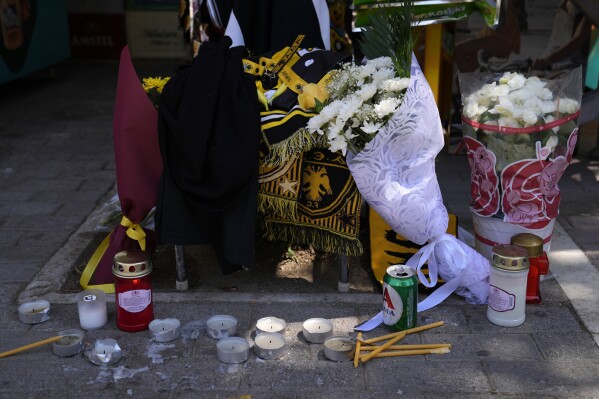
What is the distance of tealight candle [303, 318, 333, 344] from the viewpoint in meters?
3.34

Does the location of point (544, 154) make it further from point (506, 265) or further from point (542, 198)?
point (506, 265)

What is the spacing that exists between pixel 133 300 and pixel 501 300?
164 cm

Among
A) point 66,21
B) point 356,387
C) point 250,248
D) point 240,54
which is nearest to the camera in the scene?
point 356,387

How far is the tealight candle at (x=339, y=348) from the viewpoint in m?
3.18

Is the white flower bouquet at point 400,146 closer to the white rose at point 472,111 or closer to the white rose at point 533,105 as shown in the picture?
the white rose at point 472,111

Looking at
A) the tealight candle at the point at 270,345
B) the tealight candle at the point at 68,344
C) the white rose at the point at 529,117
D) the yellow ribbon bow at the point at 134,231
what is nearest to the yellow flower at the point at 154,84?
the yellow ribbon bow at the point at 134,231

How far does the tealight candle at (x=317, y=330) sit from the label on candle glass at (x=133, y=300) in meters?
0.74

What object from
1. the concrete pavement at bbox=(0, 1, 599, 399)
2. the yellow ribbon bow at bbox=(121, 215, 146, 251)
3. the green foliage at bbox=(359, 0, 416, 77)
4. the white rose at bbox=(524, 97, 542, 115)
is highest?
the green foliage at bbox=(359, 0, 416, 77)

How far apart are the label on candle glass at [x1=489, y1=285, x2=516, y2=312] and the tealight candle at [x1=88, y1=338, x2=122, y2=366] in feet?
5.43

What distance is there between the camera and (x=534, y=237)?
3.64m

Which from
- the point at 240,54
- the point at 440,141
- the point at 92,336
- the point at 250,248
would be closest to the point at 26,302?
the point at 92,336

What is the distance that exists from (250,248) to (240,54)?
0.99m

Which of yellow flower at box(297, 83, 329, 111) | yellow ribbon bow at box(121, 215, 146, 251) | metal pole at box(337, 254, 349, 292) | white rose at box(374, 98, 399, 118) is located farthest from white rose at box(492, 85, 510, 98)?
yellow ribbon bow at box(121, 215, 146, 251)

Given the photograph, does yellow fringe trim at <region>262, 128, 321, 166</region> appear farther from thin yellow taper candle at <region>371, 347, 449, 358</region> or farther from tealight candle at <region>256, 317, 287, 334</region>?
thin yellow taper candle at <region>371, 347, 449, 358</region>
